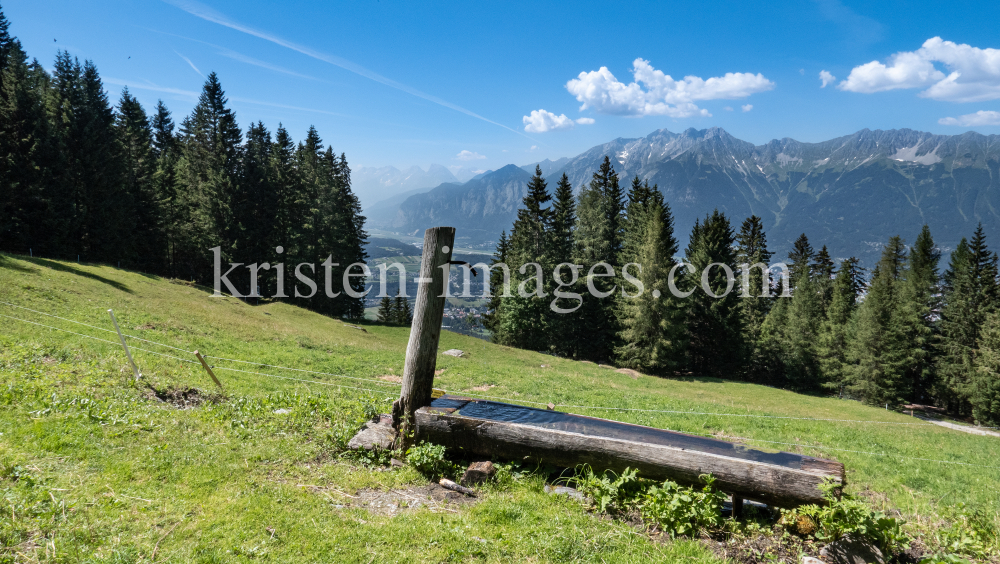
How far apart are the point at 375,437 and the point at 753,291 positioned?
5618cm

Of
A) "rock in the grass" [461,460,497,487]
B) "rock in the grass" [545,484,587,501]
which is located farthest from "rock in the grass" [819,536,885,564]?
"rock in the grass" [461,460,497,487]

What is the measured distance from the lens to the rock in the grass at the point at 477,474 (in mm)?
6547

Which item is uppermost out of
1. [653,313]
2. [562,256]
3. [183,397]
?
[562,256]

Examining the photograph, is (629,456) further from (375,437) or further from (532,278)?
(532,278)

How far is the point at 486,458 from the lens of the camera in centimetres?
699

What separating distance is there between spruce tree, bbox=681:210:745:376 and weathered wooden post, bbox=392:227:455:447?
4267cm

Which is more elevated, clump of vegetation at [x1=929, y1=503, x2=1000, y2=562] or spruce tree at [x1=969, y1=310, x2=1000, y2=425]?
clump of vegetation at [x1=929, y1=503, x2=1000, y2=562]

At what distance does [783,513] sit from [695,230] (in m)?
52.2

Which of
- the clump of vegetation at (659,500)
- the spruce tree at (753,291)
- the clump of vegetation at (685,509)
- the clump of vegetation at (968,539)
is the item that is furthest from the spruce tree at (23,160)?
the spruce tree at (753,291)

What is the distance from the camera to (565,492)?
6.19m

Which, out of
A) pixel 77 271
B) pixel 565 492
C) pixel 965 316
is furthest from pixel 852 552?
pixel 965 316

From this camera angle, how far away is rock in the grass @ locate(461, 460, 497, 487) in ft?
21.5

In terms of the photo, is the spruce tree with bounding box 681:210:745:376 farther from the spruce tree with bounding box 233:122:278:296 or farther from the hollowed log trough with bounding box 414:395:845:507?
the spruce tree with bounding box 233:122:278:296

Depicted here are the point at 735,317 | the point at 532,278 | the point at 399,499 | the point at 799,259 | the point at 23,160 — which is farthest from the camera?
the point at 799,259
